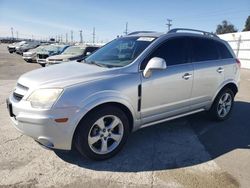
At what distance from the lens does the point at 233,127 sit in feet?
17.4

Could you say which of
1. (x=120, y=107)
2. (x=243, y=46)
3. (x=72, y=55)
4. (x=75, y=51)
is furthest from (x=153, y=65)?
(x=243, y=46)


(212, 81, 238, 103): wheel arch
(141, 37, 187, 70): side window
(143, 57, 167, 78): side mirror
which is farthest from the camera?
(212, 81, 238, 103): wheel arch

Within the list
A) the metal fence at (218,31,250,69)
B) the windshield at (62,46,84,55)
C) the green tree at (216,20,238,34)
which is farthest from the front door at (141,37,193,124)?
the green tree at (216,20,238,34)

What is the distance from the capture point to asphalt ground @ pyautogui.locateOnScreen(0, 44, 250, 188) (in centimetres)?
319

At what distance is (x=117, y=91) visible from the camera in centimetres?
356

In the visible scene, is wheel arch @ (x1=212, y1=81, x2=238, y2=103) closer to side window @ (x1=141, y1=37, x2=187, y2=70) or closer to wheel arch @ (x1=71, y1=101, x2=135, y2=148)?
side window @ (x1=141, y1=37, x2=187, y2=70)

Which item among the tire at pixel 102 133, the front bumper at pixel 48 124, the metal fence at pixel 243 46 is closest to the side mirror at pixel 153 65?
the tire at pixel 102 133

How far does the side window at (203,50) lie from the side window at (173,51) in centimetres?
28

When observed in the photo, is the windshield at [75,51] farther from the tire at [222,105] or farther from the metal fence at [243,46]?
the metal fence at [243,46]

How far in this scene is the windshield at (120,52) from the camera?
405cm

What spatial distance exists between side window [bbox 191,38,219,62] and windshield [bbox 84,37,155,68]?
3.21 ft

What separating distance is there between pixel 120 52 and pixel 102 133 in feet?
4.88

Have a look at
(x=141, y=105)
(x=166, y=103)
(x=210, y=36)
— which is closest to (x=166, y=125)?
(x=166, y=103)

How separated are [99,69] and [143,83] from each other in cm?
67
